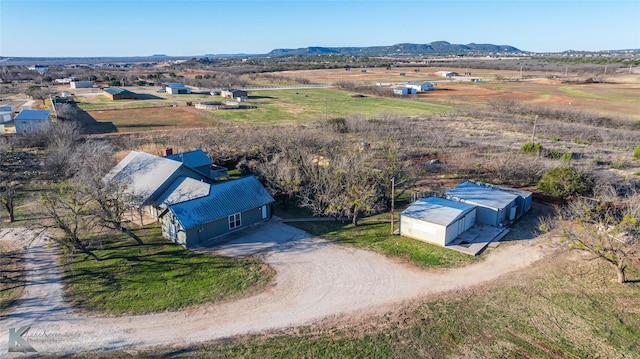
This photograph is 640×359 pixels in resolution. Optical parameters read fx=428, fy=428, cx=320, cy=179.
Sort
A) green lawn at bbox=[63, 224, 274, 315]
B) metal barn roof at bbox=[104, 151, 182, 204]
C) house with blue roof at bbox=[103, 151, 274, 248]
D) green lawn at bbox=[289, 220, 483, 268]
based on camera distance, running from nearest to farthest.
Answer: green lawn at bbox=[63, 224, 274, 315] < green lawn at bbox=[289, 220, 483, 268] < house with blue roof at bbox=[103, 151, 274, 248] < metal barn roof at bbox=[104, 151, 182, 204]

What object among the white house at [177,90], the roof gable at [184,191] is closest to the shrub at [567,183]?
the roof gable at [184,191]

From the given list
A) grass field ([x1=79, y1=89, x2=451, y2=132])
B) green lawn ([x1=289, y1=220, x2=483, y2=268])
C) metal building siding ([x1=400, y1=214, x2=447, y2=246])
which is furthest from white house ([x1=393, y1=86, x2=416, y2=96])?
metal building siding ([x1=400, y1=214, x2=447, y2=246])

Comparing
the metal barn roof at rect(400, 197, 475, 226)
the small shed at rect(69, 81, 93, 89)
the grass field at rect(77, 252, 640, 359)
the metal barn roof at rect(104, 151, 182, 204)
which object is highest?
the small shed at rect(69, 81, 93, 89)

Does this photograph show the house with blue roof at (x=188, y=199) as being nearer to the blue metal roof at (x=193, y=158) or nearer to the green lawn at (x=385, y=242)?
the blue metal roof at (x=193, y=158)

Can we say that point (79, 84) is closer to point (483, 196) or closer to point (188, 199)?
point (188, 199)

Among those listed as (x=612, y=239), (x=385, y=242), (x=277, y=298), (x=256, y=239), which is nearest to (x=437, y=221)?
(x=385, y=242)

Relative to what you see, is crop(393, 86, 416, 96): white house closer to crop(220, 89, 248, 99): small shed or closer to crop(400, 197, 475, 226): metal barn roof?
crop(220, 89, 248, 99): small shed

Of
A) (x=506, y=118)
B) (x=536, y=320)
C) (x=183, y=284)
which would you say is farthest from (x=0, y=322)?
(x=506, y=118)
